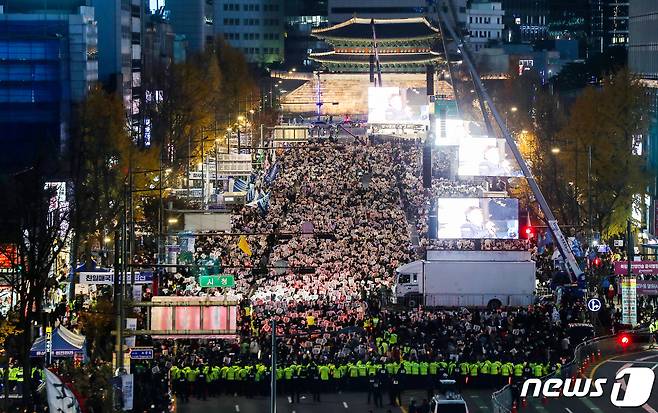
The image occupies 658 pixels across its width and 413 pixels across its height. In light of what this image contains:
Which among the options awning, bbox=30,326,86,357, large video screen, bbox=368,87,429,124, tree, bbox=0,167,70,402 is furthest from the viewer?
large video screen, bbox=368,87,429,124

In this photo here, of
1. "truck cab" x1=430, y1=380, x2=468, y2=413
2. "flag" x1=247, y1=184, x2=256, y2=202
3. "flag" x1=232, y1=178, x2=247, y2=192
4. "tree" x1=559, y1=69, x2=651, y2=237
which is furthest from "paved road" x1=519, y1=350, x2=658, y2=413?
"flag" x1=232, y1=178, x2=247, y2=192

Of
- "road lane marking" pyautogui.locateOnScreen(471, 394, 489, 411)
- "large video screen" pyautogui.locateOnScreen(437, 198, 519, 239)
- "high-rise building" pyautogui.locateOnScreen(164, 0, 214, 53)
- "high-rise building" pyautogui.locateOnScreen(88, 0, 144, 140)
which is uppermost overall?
"high-rise building" pyautogui.locateOnScreen(164, 0, 214, 53)

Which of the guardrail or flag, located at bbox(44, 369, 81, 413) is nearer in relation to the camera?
flag, located at bbox(44, 369, 81, 413)

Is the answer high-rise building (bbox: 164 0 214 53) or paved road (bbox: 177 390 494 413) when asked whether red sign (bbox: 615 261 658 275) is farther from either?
high-rise building (bbox: 164 0 214 53)

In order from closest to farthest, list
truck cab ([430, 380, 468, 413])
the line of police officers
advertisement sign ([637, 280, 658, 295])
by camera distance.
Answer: truck cab ([430, 380, 468, 413]) < the line of police officers < advertisement sign ([637, 280, 658, 295])

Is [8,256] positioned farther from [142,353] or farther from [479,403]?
[479,403]

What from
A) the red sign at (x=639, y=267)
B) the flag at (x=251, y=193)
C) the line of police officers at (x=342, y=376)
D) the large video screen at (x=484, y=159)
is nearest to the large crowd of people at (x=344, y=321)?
the line of police officers at (x=342, y=376)

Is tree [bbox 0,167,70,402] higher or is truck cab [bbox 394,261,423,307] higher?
tree [bbox 0,167,70,402]
